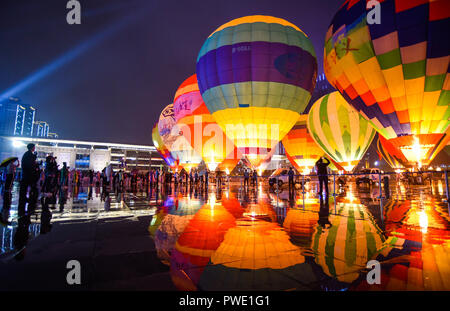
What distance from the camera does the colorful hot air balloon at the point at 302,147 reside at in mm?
28688

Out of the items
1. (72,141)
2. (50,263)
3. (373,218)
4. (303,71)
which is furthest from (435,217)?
(72,141)

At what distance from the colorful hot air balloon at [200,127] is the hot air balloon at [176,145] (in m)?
6.42

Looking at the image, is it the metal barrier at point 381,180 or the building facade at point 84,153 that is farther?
the building facade at point 84,153

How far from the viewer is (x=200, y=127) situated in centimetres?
2542

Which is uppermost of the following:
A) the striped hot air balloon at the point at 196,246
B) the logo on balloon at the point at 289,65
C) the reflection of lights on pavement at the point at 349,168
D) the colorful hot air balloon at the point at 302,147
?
the logo on balloon at the point at 289,65

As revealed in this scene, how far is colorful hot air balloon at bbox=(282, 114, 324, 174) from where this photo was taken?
1129 inches

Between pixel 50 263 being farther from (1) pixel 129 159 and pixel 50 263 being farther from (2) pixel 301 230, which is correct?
(1) pixel 129 159

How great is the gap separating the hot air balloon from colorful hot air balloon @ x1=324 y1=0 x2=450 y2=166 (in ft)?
73.9

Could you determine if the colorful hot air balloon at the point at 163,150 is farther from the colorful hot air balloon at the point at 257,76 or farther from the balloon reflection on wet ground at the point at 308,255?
the balloon reflection on wet ground at the point at 308,255

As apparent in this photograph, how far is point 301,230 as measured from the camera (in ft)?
14.6

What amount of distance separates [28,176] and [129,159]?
298 feet

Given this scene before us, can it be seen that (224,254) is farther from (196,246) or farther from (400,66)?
(400,66)

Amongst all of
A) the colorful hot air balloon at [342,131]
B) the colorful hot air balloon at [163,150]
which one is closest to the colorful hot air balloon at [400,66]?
the colorful hot air balloon at [342,131]

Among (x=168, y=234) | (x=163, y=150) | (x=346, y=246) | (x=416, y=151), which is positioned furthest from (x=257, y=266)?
(x=163, y=150)
